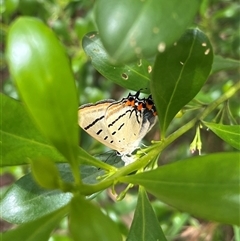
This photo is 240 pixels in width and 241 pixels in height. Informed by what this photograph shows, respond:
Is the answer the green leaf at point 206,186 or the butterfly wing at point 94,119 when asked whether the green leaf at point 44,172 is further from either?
the butterfly wing at point 94,119

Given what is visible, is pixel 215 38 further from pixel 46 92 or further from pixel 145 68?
pixel 46 92

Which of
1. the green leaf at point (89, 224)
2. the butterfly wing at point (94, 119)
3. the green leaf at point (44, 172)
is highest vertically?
the green leaf at point (44, 172)

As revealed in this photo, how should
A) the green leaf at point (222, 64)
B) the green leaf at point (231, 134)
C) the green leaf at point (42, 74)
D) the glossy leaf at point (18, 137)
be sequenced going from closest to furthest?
the green leaf at point (42, 74)
the glossy leaf at point (18, 137)
the green leaf at point (231, 134)
the green leaf at point (222, 64)

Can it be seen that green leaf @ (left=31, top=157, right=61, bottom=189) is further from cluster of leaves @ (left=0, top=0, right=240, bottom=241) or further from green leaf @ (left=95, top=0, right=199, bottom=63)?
green leaf @ (left=95, top=0, right=199, bottom=63)

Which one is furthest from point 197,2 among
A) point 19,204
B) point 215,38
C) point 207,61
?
point 215,38

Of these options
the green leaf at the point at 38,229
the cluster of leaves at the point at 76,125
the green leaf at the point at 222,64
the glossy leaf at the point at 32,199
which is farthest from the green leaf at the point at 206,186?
the green leaf at the point at 222,64
